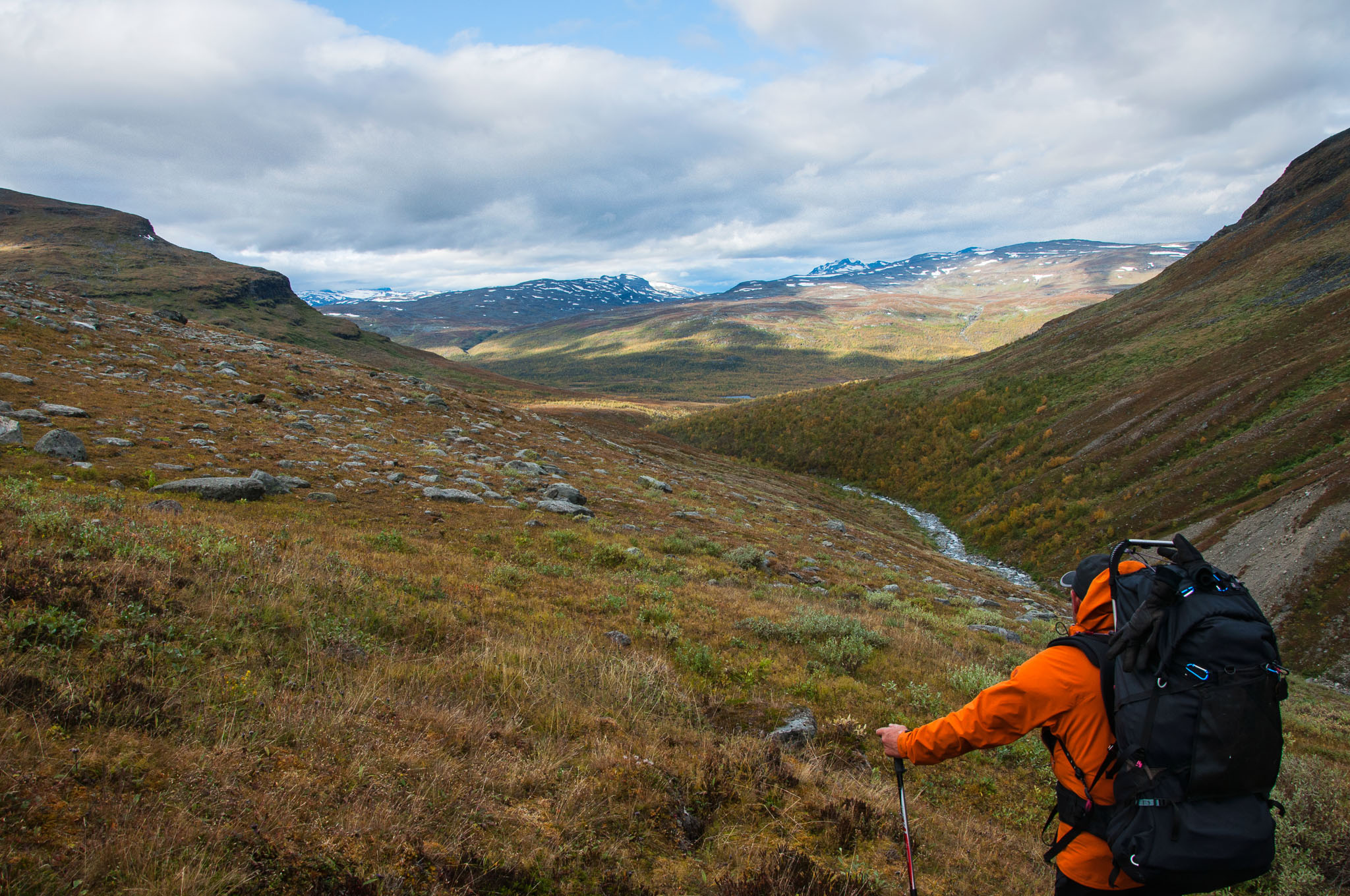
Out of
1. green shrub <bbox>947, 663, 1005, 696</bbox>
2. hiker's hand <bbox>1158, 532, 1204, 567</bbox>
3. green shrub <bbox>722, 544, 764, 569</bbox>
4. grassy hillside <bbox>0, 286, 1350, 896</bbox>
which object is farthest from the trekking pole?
green shrub <bbox>722, 544, 764, 569</bbox>

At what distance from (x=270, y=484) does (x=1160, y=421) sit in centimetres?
3640

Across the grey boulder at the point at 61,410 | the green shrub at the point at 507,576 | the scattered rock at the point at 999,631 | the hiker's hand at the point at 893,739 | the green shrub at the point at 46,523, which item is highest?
the grey boulder at the point at 61,410

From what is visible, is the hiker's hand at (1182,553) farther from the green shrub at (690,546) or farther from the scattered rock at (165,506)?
the scattered rock at (165,506)

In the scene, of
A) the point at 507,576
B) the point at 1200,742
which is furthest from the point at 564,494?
the point at 1200,742

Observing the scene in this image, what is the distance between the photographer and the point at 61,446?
10.8 meters

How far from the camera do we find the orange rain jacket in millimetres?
3410

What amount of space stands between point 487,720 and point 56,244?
441ft

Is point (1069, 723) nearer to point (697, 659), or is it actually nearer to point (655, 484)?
point (697, 659)

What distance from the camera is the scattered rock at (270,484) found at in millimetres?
11680

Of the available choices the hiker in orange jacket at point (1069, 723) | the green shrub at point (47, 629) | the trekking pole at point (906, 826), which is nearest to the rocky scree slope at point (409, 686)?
the green shrub at point (47, 629)

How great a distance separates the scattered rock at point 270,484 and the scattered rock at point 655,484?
14.2 m

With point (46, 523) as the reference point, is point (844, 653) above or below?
below

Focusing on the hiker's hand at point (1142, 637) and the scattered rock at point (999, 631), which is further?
the scattered rock at point (999, 631)

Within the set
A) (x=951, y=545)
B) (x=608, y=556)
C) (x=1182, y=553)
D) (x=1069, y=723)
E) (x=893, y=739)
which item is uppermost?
(x=1182, y=553)
